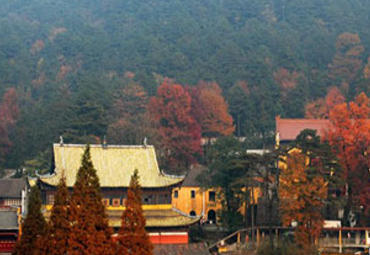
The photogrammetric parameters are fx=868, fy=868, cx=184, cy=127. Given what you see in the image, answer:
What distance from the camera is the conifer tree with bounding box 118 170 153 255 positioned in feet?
125

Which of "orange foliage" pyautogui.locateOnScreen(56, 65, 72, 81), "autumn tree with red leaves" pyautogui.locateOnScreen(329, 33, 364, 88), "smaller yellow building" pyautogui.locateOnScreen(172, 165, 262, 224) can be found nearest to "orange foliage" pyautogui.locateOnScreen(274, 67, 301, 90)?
"autumn tree with red leaves" pyautogui.locateOnScreen(329, 33, 364, 88)

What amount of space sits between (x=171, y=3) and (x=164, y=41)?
96.4ft

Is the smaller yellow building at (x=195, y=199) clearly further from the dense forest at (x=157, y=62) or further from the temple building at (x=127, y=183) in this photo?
the temple building at (x=127, y=183)

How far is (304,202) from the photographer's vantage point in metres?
53.1

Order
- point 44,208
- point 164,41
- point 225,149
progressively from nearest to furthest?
point 44,208 → point 225,149 → point 164,41

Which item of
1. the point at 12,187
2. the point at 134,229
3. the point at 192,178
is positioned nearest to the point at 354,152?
the point at 192,178

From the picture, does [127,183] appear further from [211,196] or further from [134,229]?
[134,229]

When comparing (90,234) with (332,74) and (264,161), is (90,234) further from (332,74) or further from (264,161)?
(332,74)

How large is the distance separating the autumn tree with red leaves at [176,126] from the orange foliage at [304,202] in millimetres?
27789

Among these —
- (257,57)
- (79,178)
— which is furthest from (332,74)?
(79,178)

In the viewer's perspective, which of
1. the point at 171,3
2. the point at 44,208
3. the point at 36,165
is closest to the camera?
the point at 44,208

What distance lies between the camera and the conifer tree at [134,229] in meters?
38.2

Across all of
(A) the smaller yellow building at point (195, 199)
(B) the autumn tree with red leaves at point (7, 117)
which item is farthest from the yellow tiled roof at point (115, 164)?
(B) the autumn tree with red leaves at point (7, 117)

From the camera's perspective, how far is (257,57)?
130m
